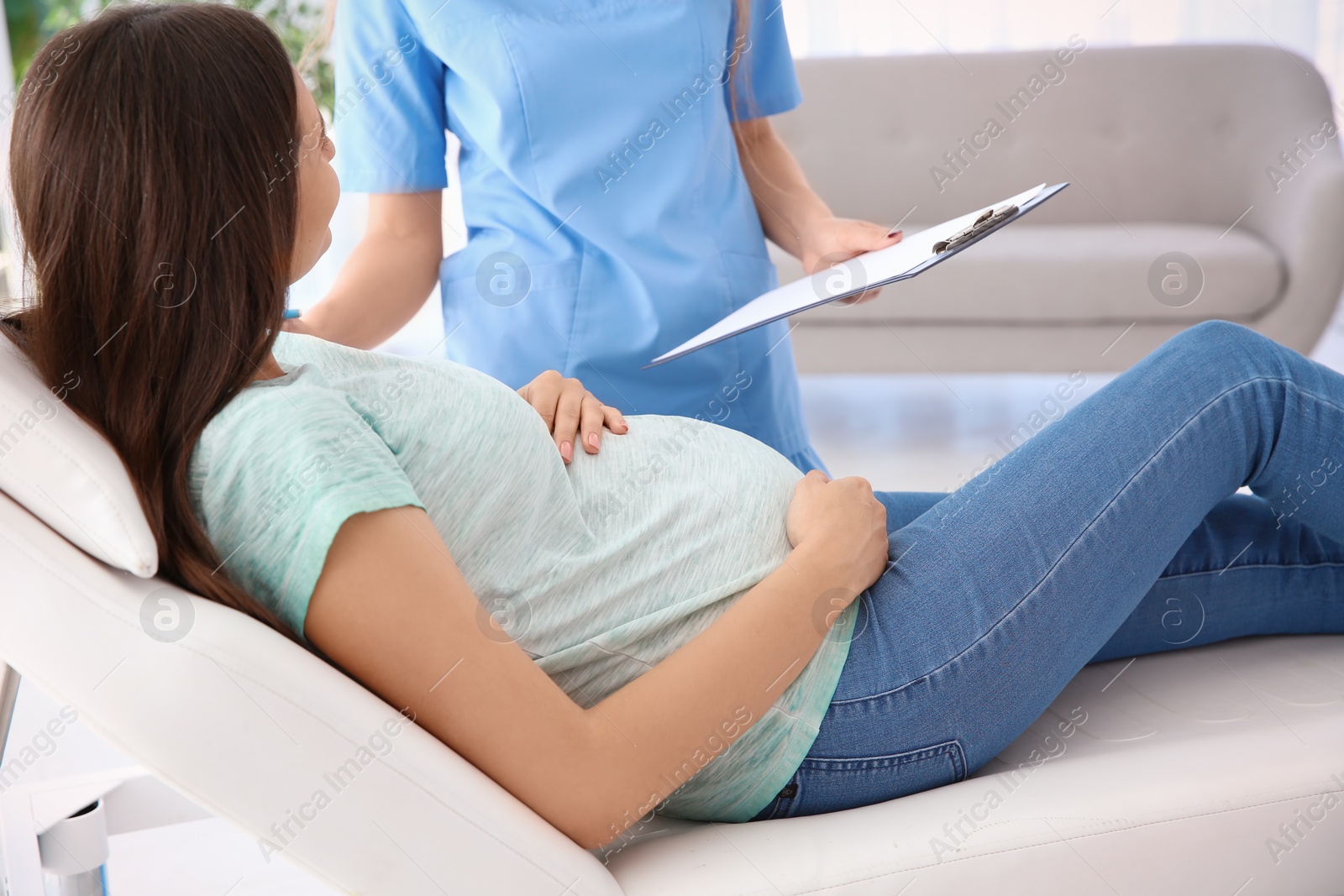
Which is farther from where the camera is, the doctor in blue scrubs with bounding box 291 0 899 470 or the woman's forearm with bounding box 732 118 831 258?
the woman's forearm with bounding box 732 118 831 258

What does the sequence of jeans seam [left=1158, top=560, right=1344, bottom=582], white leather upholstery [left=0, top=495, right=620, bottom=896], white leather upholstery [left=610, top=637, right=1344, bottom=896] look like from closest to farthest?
white leather upholstery [left=0, top=495, right=620, bottom=896]
white leather upholstery [left=610, top=637, right=1344, bottom=896]
jeans seam [left=1158, top=560, right=1344, bottom=582]

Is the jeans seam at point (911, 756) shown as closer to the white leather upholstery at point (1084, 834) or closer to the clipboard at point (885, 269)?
the white leather upholstery at point (1084, 834)

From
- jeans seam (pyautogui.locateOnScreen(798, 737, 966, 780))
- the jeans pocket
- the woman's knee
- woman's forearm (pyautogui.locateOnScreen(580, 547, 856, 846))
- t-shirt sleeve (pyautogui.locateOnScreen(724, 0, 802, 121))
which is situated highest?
t-shirt sleeve (pyautogui.locateOnScreen(724, 0, 802, 121))

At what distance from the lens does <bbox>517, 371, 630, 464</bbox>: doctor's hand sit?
0.89 metres

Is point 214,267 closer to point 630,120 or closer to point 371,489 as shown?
point 371,489

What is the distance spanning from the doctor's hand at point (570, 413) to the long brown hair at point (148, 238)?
10.7 inches

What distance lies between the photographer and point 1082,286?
271 cm

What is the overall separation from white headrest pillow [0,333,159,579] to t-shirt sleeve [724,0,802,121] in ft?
2.96

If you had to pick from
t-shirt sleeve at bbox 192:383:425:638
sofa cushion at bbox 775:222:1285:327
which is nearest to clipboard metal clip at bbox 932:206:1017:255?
t-shirt sleeve at bbox 192:383:425:638

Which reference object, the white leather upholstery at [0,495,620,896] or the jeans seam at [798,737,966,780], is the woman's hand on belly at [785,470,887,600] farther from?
the white leather upholstery at [0,495,620,896]

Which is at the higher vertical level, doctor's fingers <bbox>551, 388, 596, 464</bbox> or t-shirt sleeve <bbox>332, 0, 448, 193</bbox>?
t-shirt sleeve <bbox>332, 0, 448, 193</bbox>

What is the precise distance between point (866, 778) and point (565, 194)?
681 millimetres

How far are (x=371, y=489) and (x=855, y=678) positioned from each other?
39 centimetres

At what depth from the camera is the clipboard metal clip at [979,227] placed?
0.92m
